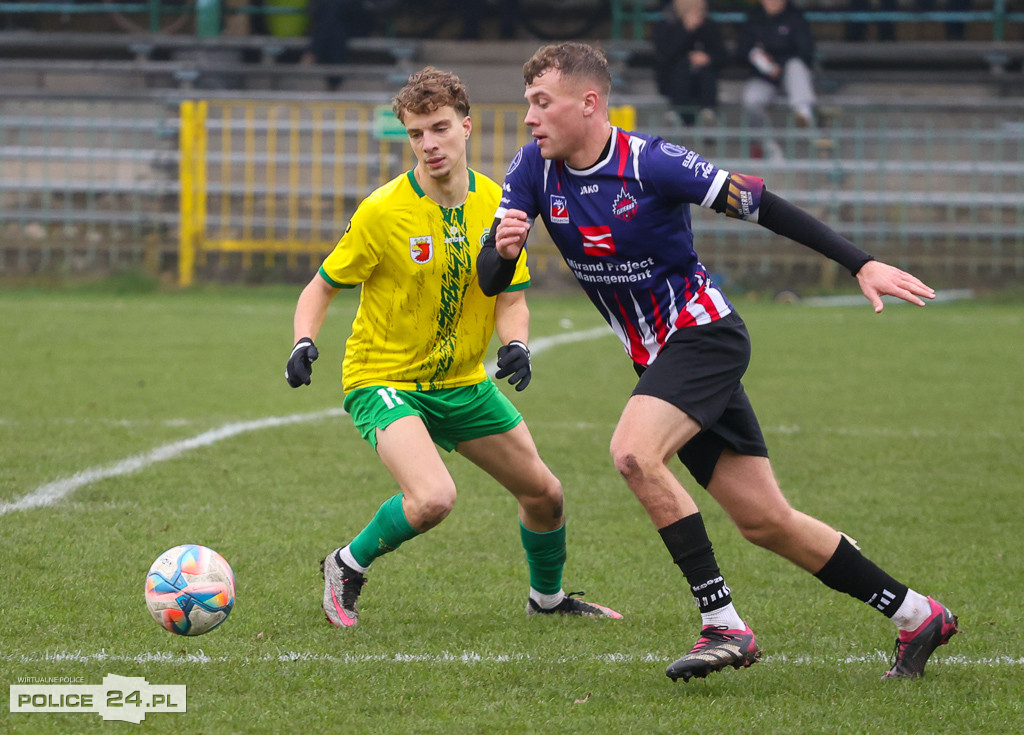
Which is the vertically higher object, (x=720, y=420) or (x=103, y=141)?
(x=720, y=420)

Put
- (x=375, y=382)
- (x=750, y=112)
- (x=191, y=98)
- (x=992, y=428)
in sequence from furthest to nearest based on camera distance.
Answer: (x=191, y=98) < (x=750, y=112) < (x=992, y=428) < (x=375, y=382)

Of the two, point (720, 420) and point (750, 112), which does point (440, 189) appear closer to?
point (720, 420)

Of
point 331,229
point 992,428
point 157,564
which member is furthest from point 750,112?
point 157,564

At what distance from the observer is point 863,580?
4031 millimetres

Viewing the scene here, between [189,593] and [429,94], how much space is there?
1775 millimetres

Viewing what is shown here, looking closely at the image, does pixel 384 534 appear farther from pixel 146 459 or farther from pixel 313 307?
pixel 146 459

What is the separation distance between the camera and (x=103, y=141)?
16.9m

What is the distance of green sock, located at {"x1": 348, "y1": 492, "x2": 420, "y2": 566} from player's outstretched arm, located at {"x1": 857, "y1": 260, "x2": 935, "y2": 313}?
162 centimetres

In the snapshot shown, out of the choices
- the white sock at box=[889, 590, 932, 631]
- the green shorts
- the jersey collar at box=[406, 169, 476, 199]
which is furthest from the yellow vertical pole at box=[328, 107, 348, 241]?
the white sock at box=[889, 590, 932, 631]

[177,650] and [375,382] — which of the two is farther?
[375,382]

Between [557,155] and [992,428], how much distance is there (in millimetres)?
4947

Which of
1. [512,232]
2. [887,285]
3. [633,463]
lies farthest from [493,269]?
[887,285]

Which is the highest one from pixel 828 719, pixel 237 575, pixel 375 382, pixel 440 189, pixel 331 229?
pixel 440 189

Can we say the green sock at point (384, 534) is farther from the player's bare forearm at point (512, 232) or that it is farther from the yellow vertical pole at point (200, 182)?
the yellow vertical pole at point (200, 182)
